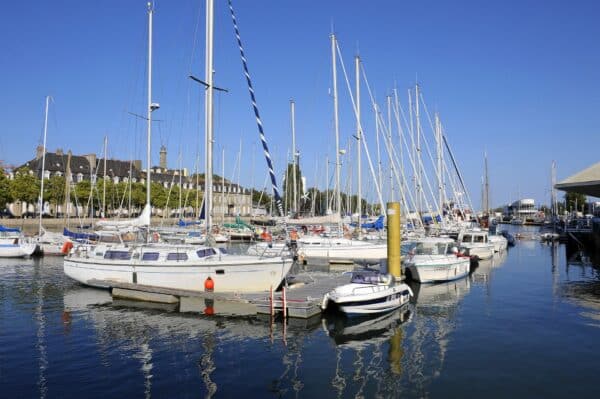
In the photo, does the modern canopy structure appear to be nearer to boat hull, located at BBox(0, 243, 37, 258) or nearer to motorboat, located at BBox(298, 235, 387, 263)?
motorboat, located at BBox(298, 235, 387, 263)

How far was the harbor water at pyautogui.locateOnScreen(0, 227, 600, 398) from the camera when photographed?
15461 millimetres

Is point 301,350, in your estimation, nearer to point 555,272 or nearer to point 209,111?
point 209,111

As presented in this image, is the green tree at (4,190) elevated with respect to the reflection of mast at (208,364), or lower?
elevated

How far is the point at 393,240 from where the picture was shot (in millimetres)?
30406

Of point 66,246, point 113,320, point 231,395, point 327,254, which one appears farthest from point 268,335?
point 66,246

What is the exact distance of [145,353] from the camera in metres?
18.7

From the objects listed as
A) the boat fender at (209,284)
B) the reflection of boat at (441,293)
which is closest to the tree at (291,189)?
the reflection of boat at (441,293)

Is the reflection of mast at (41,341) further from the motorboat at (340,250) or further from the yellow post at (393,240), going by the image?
the motorboat at (340,250)

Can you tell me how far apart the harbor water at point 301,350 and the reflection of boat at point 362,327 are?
7 cm

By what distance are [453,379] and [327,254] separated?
30423 millimetres

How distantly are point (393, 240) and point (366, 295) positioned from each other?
703cm

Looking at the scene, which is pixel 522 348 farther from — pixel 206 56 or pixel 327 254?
pixel 327 254

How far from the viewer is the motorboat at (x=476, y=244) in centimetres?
5228

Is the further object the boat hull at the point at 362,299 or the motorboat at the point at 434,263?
the motorboat at the point at 434,263
